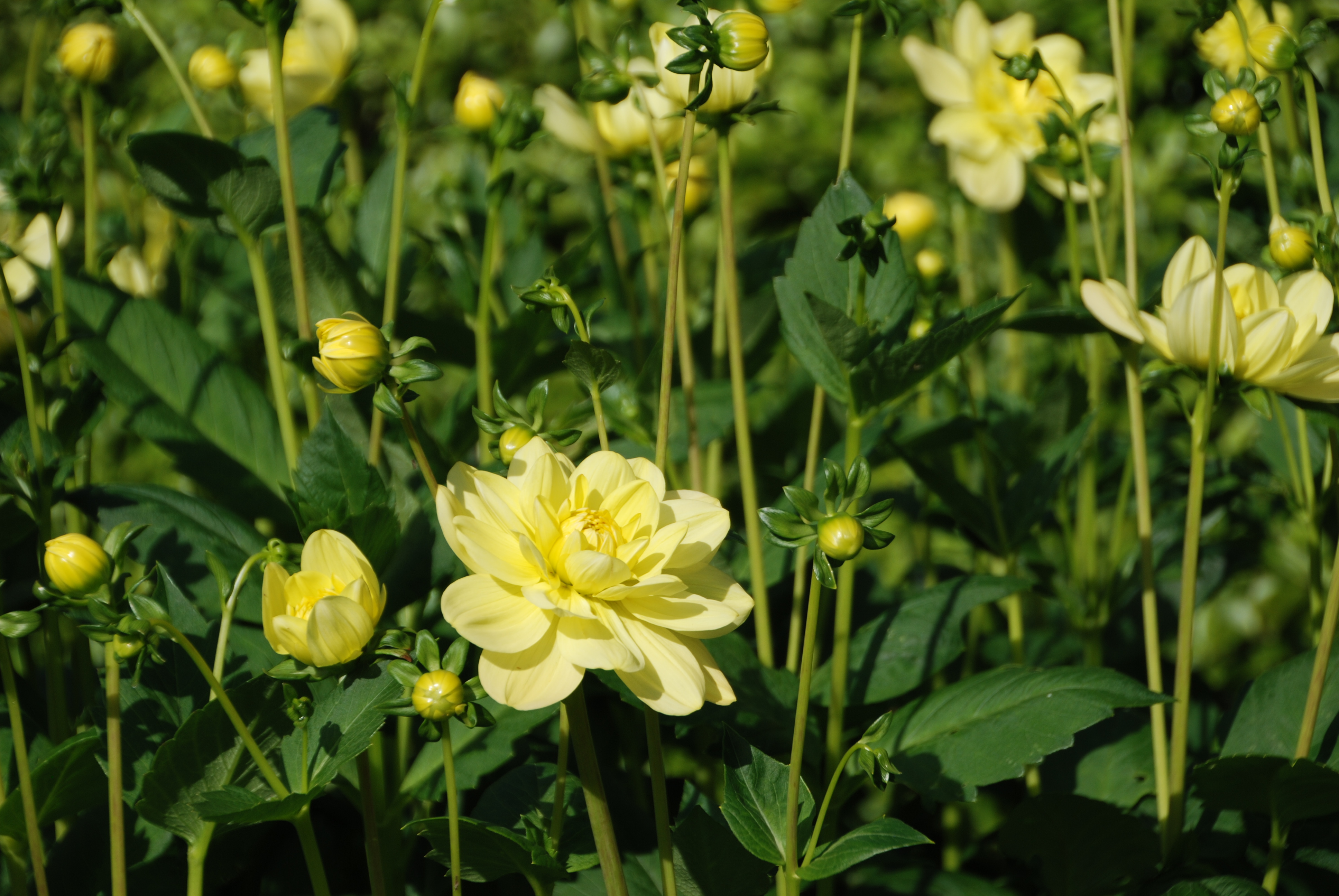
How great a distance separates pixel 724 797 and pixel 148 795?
0.34 m

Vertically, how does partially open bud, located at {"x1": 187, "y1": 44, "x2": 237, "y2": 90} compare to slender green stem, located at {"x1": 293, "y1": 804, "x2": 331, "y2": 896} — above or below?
above

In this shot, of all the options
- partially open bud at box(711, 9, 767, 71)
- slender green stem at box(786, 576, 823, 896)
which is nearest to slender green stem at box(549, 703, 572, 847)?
slender green stem at box(786, 576, 823, 896)

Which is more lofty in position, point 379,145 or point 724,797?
point 379,145

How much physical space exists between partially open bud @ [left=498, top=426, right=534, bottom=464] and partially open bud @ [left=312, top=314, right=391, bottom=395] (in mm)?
78

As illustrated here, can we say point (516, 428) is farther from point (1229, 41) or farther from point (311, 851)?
point (1229, 41)

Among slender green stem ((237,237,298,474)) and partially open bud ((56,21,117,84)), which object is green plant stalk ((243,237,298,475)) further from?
partially open bud ((56,21,117,84))

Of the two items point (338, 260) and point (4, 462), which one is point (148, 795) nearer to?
point (4, 462)

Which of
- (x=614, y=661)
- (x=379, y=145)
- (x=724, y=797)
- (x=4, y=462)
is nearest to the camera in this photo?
(x=614, y=661)

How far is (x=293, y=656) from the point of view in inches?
24.0

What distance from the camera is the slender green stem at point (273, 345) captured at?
85 cm

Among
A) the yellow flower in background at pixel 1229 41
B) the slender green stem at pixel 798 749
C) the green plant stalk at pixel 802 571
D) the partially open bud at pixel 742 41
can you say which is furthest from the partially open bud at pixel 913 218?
the slender green stem at pixel 798 749

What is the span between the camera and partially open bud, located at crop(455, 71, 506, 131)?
38.9 inches

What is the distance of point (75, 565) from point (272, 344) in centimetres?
32

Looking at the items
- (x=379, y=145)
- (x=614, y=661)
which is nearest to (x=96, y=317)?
(x=614, y=661)
